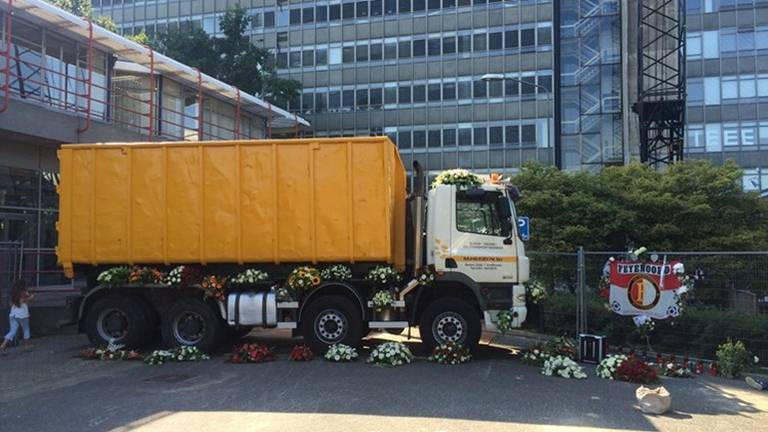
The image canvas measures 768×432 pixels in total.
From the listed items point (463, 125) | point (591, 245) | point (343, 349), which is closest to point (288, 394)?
point (343, 349)

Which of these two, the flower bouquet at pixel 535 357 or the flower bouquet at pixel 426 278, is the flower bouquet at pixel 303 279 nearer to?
the flower bouquet at pixel 426 278

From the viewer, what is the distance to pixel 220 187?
1150 centimetres

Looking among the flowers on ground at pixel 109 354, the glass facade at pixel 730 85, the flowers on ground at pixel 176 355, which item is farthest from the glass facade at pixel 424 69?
the flowers on ground at pixel 109 354

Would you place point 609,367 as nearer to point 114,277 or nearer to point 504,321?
point 504,321

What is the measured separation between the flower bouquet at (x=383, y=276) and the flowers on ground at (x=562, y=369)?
2.79 metres

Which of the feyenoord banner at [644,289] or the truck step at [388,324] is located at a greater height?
the feyenoord banner at [644,289]

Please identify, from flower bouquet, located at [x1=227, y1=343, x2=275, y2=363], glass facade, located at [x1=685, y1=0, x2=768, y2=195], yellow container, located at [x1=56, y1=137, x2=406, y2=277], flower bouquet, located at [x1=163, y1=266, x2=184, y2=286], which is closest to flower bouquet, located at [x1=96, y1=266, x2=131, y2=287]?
yellow container, located at [x1=56, y1=137, x2=406, y2=277]

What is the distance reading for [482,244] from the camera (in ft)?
36.6

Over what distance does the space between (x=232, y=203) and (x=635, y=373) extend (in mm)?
6950

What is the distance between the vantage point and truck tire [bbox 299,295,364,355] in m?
11.1

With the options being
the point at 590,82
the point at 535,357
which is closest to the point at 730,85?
the point at 590,82

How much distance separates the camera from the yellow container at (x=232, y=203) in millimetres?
11211

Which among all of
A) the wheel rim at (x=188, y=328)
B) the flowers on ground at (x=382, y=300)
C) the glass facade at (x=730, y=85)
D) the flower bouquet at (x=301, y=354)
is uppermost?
the glass facade at (x=730, y=85)

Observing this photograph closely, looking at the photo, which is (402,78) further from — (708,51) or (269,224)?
(269,224)
